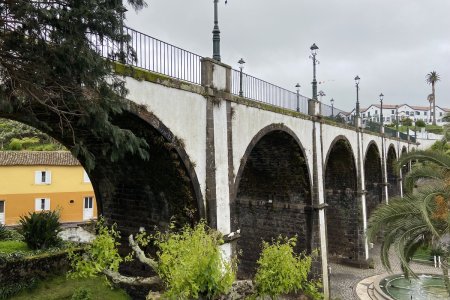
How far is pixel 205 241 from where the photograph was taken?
18.5ft

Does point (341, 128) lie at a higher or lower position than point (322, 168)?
higher

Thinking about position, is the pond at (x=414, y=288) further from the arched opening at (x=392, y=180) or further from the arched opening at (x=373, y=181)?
the arched opening at (x=392, y=180)

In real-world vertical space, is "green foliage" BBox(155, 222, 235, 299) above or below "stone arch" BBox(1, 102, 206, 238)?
A: below

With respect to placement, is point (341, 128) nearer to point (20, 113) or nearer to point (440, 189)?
point (440, 189)

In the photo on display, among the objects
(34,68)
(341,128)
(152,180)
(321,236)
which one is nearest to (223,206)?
(152,180)

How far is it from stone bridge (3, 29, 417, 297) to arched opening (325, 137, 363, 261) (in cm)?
180

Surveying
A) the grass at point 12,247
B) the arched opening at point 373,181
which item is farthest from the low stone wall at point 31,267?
the arched opening at point 373,181

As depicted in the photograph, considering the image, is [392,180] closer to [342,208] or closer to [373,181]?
[373,181]

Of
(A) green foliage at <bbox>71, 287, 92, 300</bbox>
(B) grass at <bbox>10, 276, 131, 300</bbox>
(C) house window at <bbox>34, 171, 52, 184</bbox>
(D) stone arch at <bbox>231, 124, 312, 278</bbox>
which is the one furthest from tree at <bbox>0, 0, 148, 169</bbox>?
(C) house window at <bbox>34, 171, 52, 184</bbox>

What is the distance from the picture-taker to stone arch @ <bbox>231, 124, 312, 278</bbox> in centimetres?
1325

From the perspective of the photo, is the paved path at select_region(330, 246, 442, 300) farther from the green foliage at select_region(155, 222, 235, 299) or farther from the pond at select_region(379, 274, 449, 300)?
the green foliage at select_region(155, 222, 235, 299)

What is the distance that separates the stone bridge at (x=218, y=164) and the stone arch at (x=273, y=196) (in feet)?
0.12

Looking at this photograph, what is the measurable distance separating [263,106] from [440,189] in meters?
4.73

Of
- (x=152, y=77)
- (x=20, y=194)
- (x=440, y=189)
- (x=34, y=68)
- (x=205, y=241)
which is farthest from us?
(x=20, y=194)
